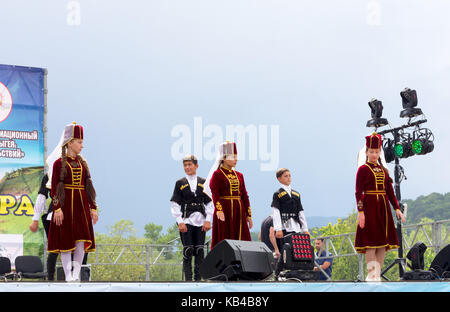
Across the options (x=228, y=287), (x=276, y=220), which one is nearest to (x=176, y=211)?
(x=276, y=220)

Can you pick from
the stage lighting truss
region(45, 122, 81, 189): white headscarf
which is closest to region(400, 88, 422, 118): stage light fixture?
the stage lighting truss

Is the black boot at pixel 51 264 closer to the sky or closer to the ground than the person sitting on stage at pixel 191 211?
closer to the ground

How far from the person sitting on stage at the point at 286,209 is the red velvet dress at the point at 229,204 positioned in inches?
30.1

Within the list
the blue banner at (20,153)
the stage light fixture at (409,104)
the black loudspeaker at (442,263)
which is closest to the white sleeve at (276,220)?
the black loudspeaker at (442,263)

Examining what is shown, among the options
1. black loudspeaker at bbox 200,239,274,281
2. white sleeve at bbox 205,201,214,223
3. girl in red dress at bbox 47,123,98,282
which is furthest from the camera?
white sleeve at bbox 205,201,214,223

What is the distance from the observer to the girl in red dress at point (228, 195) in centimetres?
783

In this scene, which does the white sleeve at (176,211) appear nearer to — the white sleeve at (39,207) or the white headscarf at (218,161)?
the white headscarf at (218,161)

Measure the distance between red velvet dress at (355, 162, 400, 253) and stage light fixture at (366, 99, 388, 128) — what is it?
5395 millimetres

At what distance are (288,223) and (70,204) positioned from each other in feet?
10.3

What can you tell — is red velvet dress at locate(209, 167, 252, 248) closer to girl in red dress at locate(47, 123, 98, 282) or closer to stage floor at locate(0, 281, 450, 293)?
girl in red dress at locate(47, 123, 98, 282)

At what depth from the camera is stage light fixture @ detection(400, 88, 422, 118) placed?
12031mm
